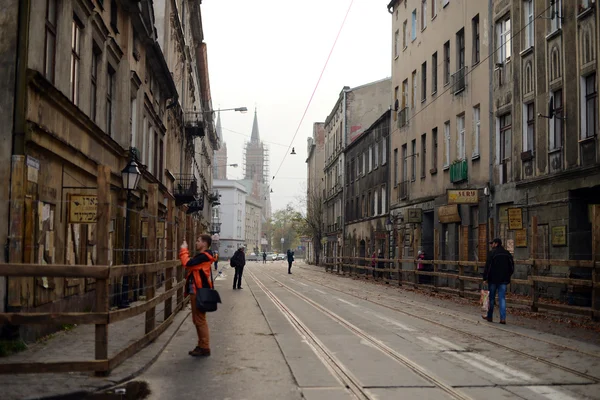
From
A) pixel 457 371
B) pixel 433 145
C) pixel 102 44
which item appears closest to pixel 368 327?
pixel 457 371

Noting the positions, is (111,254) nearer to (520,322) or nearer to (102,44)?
(102,44)

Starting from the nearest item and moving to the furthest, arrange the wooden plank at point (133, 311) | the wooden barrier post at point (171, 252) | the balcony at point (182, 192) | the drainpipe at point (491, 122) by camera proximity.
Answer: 1. the wooden plank at point (133, 311)
2. the wooden barrier post at point (171, 252)
3. the drainpipe at point (491, 122)
4. the balcony at point (182, 192)

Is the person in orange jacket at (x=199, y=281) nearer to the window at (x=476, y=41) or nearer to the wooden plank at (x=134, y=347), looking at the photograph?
the wooden plank at (x=134, y=347)

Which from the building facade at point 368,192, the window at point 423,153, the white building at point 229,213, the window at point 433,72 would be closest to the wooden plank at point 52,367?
the window at point 433,72

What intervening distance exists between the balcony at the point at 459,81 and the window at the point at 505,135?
12.8 ft

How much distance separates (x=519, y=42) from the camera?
2400 centimetres

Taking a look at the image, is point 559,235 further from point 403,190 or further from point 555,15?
point 403,190

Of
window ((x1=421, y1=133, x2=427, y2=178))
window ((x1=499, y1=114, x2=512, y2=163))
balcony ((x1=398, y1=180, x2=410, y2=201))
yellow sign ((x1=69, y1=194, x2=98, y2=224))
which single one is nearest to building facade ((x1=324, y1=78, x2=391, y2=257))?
balcony ((x1=398, y1=180, x2=410, y2=201))

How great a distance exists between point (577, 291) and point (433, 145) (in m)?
17.4

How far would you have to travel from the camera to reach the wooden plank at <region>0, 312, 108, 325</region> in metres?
7.49

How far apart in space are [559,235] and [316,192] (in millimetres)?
62041

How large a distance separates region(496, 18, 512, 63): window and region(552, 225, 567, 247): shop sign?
7.31m

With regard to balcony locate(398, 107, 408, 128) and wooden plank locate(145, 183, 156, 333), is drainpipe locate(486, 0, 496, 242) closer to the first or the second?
balcony locate(398, 107, 408, 128)

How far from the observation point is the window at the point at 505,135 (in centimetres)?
2519
